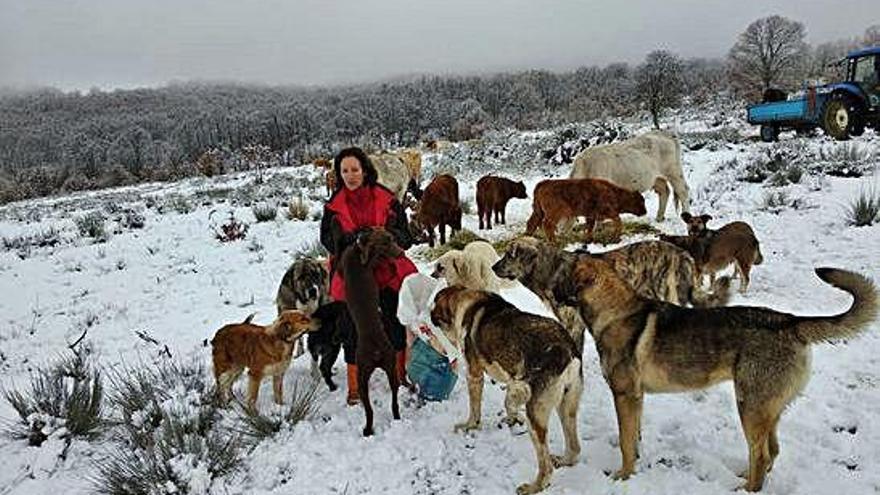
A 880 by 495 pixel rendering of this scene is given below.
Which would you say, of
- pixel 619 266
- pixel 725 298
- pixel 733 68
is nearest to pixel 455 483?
pixel 619 266

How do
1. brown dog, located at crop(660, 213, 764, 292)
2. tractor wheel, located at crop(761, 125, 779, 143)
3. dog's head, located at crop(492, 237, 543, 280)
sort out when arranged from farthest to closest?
tractor wheel, located at crop(761, 125, 779, 143) → brown dog, located at crop(660, 213, 764, 292) → dog's head, located at crop(492, 237, 543, 280)

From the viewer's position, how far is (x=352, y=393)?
17.3 ft

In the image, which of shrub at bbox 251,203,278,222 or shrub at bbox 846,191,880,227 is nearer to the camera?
shrub at bbox 846,191,880,227

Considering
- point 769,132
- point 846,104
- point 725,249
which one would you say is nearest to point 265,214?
point 725,249

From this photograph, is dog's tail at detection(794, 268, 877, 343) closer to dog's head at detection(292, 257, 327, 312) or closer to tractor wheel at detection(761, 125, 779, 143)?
dog's head at detection(292, 257, 327, 312)

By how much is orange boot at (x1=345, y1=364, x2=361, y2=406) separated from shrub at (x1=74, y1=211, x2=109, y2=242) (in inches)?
439

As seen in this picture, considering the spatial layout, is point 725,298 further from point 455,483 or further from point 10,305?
point 10,305

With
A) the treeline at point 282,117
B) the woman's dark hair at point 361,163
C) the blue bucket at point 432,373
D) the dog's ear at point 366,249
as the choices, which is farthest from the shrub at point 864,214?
the treeline at point 282,117

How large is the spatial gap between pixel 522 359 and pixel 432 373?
1.46m

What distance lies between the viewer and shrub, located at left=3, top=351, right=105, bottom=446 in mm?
5020

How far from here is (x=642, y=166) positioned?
10711mm

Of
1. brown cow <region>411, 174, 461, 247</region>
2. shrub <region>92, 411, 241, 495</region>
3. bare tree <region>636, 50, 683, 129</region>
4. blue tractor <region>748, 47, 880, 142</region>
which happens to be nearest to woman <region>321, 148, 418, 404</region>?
shrub <region>92, 411, 241, 495</region>

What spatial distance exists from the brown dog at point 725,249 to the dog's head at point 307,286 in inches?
153

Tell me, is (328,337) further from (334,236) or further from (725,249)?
(725,249)
